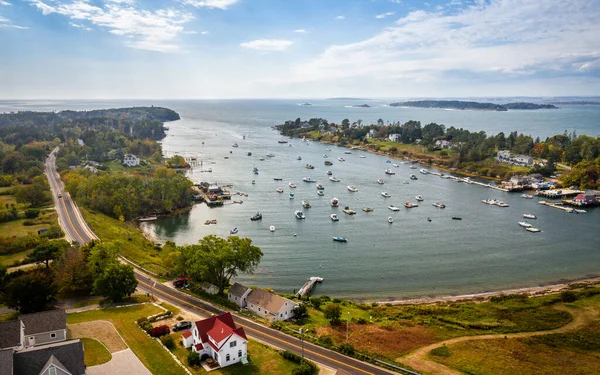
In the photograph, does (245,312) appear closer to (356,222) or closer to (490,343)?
(490,343)

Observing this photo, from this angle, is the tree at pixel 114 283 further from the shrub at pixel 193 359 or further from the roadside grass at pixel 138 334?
the shrub at pixel 193 359

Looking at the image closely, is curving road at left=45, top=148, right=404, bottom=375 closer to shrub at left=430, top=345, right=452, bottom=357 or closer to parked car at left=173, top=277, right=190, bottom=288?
parked car at left=173, top=277, right=190, bottom=288

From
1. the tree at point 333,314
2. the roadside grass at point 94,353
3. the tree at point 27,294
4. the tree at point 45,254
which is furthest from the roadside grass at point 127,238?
the tree at point 333,314

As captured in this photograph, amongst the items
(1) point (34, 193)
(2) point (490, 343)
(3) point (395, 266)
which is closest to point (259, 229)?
(3) point (395, 266)

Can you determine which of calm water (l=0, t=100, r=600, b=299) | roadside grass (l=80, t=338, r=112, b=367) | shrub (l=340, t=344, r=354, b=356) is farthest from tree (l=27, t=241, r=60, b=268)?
shrub (l=340, t=344, r=354, b=356)

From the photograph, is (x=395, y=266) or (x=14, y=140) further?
(x=14, y=140)

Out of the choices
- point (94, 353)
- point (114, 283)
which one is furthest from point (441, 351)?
point (114, 283)
